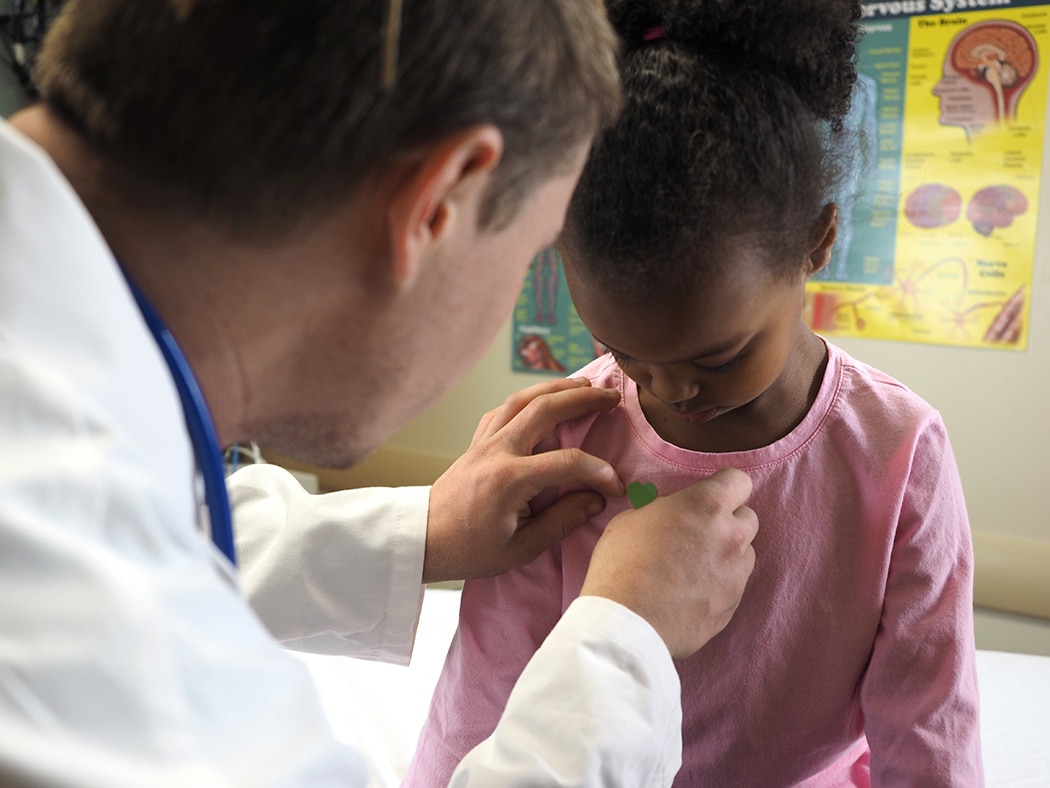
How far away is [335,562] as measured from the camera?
108cm

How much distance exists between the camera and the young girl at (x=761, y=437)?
81 cm

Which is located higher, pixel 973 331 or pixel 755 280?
pixel 755 280

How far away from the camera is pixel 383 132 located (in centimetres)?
60

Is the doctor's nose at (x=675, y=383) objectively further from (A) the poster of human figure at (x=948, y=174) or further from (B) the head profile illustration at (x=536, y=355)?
(B) the head profile illustration at (x=536, y=355)

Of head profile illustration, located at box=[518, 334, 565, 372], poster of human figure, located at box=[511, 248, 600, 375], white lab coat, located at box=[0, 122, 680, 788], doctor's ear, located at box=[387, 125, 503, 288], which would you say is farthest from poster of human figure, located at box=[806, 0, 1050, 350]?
white lab coat, located at box=[0, 122, 680, 788]

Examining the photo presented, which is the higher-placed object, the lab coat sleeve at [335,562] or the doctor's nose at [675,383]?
the doctor's nose at [675,383]

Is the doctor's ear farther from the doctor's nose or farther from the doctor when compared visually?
the doctor's nose

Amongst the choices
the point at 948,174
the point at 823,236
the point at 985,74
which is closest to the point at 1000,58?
the point at 985,74

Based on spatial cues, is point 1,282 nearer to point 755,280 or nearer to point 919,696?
point 755,280

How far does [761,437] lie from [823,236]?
0.22m

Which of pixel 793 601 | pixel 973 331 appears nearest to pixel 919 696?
pixel 793 601

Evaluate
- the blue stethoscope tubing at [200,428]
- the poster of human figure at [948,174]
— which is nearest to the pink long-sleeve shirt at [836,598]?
the blue stethoscope tubing at [200,428]

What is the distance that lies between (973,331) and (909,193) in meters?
0.35

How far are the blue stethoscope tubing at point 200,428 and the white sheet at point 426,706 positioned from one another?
0.72m
